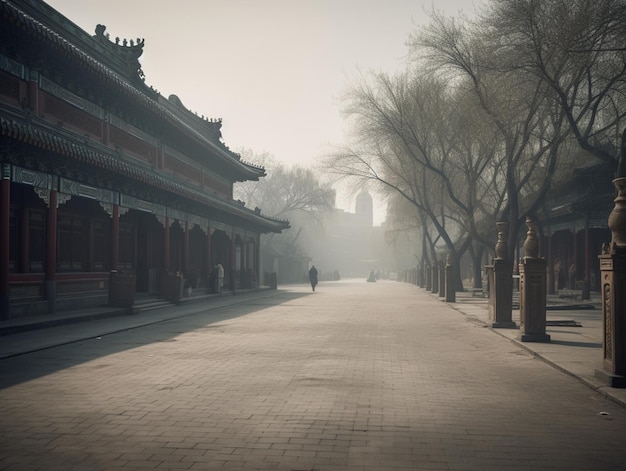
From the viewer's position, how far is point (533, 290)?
37.9 ft

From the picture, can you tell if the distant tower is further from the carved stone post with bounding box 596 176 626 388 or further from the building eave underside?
the carved stone post with bounding box 596 176 626 388

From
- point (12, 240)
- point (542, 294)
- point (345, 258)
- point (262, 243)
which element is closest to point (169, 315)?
point (12, 240)

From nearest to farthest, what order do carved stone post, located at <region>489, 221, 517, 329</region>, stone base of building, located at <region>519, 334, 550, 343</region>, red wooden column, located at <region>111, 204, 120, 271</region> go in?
1. stone base of building, located at <region>519, 334, 550, 343</region>
2. carved stone post, located at <region>489, 221, 517, 329</region>
3. red wooden column, located at <region>111, 204, 120, 271</region>

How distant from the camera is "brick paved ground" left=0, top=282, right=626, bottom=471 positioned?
4.55 metres

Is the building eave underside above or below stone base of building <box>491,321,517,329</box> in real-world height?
above

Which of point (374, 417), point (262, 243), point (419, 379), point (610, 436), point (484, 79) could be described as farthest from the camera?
point (262, 243)

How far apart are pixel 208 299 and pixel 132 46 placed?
35.9 ft

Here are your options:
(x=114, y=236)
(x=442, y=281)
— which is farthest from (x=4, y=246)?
(x=442, y=281)

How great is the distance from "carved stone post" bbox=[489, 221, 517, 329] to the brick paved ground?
360cm

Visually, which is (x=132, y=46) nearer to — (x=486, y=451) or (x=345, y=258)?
(x=486, y=451)

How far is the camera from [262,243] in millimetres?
58938

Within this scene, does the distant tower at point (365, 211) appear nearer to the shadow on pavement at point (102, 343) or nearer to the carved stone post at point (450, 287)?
the carved stone post at point (450, 287)

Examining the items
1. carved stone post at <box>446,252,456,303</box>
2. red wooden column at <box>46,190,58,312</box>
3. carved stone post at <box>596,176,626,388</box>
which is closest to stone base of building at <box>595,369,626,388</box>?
carved stone post at <box>596,176,626,388</box>

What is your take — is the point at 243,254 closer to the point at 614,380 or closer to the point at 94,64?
the point at 94,64
